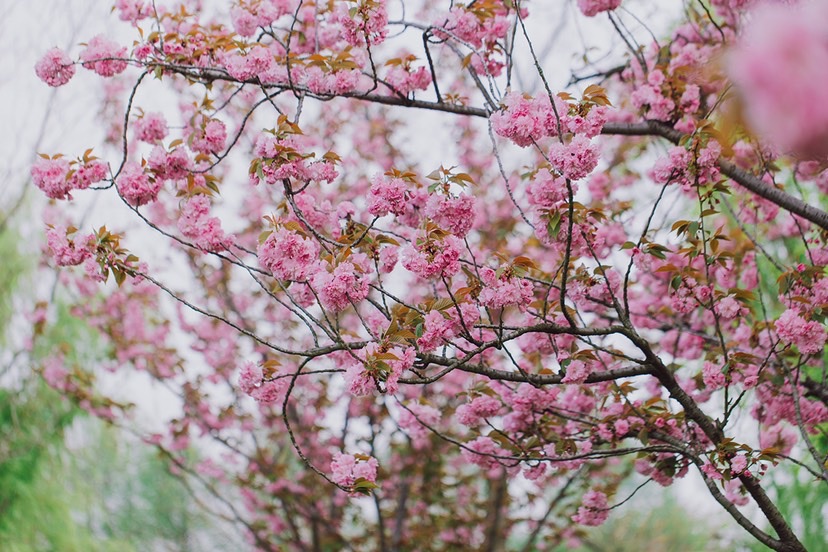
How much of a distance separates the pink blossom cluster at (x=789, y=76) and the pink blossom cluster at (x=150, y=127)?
2.18 meters

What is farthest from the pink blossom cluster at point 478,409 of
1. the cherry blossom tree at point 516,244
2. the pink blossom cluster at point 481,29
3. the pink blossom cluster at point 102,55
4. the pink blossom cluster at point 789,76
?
the pink blossom cluster at point 789,76

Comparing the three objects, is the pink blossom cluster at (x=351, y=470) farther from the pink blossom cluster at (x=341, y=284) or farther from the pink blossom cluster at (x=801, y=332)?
the pink blossom cluster at (x=801, y=332)

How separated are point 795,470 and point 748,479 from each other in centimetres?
225

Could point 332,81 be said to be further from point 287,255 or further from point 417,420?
point 417,420

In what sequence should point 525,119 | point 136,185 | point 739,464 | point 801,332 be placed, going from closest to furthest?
point 525,119 < point 739,464 < point 801,332 < point 136,185

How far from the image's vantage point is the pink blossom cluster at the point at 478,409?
2.36 m

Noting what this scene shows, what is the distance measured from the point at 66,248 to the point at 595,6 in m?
1.77

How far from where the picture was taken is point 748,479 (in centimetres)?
204

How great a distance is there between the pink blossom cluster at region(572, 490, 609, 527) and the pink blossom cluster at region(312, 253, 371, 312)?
1.09 metres

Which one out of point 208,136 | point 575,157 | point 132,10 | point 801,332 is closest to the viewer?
point 575,157

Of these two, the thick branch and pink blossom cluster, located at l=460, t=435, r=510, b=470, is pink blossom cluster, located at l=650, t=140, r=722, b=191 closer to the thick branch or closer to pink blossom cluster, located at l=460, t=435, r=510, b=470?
the thick branch

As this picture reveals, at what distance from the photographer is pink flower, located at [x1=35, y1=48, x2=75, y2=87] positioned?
7.95 feet

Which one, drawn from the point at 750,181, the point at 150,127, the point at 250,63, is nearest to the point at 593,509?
the point at 750,181

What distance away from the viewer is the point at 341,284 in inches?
74.4
